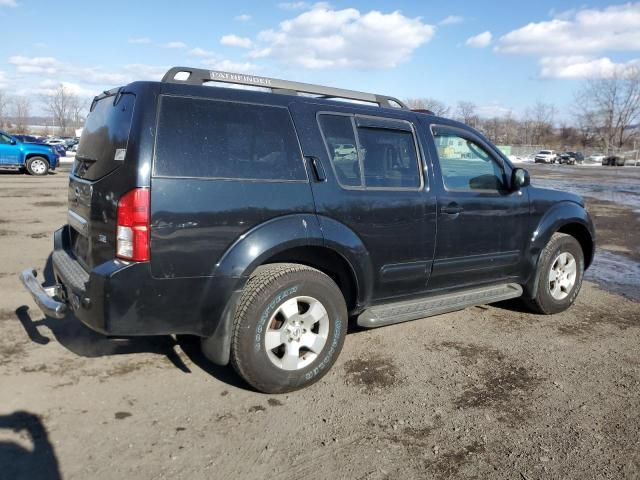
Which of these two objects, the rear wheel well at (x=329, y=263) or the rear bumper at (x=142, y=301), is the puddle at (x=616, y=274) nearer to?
the rear wheel well at (x=329, y=263)

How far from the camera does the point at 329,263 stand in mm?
3744

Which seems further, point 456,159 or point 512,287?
point 512,287

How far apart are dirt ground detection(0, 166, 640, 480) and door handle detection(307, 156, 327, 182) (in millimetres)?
1449

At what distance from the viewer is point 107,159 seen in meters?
3.23

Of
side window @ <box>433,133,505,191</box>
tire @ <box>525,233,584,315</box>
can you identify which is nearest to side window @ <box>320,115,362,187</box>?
side window @ <box>433,133,505,191</box>

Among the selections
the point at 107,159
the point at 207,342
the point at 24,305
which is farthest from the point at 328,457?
the point at 24,305

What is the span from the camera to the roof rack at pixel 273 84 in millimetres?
3385

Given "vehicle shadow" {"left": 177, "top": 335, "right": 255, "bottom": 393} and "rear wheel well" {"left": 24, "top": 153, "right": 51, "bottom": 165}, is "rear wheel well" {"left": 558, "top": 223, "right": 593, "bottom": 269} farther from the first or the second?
"rear wheel well" {"left": 24, "top": 153, "right": 51, "bottom": 165}

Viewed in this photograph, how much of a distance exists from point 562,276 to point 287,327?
3259 mm

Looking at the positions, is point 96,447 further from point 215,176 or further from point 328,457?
point 215,176

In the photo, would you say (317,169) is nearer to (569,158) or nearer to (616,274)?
(616,274)

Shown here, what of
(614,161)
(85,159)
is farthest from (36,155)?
(614,161)

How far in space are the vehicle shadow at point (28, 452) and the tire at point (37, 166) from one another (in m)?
19.4

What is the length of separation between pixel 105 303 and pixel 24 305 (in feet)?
8.31
